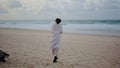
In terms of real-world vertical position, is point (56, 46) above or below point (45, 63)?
above

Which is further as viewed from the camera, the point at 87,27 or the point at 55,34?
the point at 87,27

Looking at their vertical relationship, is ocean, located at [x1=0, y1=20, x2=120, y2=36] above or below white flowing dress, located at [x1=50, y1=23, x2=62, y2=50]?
below

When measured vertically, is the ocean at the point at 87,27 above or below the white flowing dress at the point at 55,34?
below

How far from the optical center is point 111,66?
695 centimetres

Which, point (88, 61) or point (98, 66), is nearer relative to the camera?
point (98, 66)

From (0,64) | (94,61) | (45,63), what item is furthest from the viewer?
(94,61)

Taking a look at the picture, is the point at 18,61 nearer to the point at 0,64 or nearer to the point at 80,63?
the point at 0,64

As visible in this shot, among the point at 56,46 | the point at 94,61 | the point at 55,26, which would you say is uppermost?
the point at 55,26

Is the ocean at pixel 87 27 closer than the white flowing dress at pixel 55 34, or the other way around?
the white flowing dress at pixel 55 34

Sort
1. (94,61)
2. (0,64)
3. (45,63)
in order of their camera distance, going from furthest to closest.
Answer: (94,61)
(45,63)
(0,64)

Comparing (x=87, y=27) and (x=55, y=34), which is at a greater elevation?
(x=55, y=34)

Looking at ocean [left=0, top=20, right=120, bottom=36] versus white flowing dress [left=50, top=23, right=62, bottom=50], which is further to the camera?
ocean [left=0, top=20, right=120, bottom=36]

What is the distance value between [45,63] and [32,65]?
60 centimetres

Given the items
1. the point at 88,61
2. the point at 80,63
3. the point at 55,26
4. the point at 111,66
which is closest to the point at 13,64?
the point at 55,26
